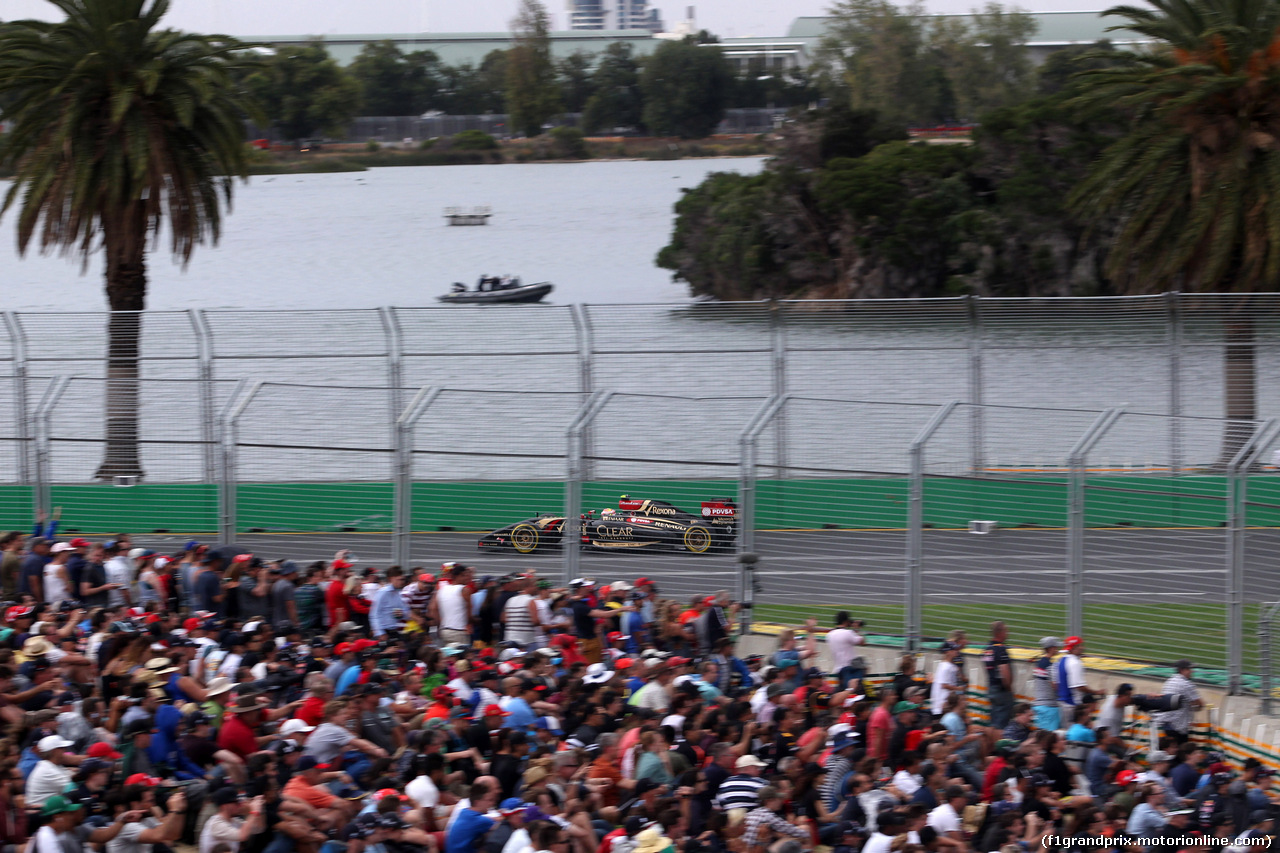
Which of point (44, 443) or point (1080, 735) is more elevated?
point (44, 443)

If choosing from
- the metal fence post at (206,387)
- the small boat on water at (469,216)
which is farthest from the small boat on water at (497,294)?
the small boat on water at (469,216)

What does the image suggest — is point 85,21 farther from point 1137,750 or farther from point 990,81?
point 990,81

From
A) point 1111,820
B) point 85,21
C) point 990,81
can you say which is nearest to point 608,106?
point 990,81

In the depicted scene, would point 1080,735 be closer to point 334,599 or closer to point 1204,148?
point 334,599

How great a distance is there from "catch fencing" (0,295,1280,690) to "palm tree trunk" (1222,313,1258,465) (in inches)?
1.7

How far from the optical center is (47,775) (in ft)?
26.7

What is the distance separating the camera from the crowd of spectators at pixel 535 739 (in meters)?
7.88

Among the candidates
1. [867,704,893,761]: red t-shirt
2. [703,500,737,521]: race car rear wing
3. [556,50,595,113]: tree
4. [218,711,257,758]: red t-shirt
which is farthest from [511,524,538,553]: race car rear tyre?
[556,50,595,113]: tree

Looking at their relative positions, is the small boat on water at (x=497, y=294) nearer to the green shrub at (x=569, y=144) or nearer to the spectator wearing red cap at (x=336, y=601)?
the spectator wearing red cap at (x=336, y=601)

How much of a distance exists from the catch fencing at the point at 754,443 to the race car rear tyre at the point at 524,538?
0.44 feet

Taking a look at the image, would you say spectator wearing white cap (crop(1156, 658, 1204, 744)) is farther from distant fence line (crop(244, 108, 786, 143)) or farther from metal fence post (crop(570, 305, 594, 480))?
distant fence line (crop(244, 108, 786, 143))

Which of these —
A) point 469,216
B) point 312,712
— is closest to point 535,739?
point 312,712

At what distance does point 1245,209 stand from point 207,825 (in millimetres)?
21356

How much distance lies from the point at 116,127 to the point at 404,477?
10.4 m
